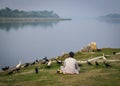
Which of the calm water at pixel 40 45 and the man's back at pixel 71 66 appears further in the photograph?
the calm water at pixel 40 45

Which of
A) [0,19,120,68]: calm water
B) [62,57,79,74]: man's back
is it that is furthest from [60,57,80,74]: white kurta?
[0,19,120,68]: calm water

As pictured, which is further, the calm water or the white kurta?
the calm water

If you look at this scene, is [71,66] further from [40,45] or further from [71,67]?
[40,45]

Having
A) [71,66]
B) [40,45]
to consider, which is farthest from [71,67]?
[40,45]

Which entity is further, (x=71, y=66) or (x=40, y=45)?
(x=40, y=45)

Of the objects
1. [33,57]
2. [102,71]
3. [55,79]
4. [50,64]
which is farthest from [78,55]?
[33,57]

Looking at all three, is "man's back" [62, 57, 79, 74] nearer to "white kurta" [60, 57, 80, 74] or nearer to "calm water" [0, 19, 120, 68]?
"white kurta" [60, 57, 80, 74]

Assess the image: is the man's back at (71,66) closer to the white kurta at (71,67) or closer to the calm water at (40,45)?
the white kurta at (71,67)

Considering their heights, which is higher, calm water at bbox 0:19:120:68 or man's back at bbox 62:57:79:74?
calm water at bbox 0:19:120:68

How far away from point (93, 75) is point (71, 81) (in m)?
2.15

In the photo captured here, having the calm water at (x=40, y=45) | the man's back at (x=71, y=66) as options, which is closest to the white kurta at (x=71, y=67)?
the man's back at (x=71, y=66)

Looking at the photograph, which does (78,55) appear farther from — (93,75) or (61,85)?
(61,85)

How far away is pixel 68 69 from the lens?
61.4 ft

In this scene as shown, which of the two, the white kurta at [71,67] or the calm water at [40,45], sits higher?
the calm water at [40,45]
